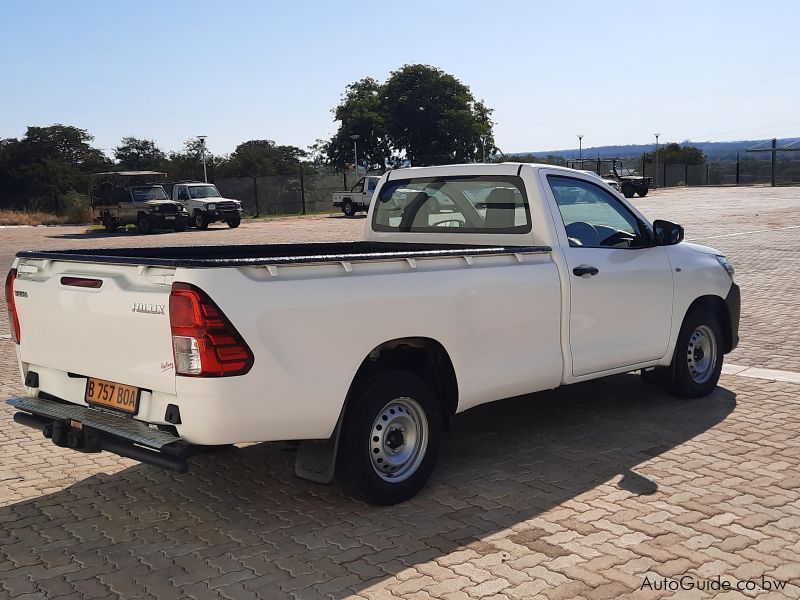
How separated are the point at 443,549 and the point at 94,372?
6.68 ft

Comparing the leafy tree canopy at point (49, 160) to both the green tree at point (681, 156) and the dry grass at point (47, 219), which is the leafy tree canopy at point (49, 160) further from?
the green tree at point (681, 156)

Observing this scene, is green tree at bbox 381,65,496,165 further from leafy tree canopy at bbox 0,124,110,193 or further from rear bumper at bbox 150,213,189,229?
rear bumper at bbox 150,213,189,229

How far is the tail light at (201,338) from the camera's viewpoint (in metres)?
4.07

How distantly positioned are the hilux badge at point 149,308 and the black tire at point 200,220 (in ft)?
108

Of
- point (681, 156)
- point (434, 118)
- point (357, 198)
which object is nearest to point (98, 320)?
point (357, 198)

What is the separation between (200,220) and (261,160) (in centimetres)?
3877

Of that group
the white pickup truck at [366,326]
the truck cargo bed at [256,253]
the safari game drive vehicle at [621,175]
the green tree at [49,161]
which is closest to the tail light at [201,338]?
the white pickup truck at [366,326]

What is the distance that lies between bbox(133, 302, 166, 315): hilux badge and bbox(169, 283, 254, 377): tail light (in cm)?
7

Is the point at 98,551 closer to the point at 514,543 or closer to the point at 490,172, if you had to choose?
the point at 514,543

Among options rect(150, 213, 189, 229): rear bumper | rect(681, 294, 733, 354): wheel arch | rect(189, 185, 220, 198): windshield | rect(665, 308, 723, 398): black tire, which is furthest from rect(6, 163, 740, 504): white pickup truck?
rect(189, 185, 220, 198): windshield

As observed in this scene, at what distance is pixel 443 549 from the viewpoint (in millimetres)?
4363

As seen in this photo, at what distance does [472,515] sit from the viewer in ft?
15.7

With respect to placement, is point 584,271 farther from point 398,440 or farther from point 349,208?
point 349,208

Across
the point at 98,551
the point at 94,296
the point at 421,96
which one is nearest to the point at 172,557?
the point at 98,551
